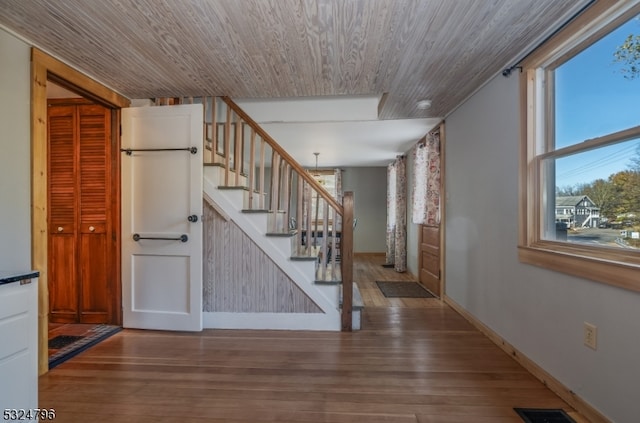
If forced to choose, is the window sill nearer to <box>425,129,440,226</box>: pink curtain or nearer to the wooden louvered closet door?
<box>425,129,440,226</box>: pink curtain

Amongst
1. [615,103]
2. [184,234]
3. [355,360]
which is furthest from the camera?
[184,234]

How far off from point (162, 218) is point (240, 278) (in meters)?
0.89

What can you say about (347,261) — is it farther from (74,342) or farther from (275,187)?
(74,342)

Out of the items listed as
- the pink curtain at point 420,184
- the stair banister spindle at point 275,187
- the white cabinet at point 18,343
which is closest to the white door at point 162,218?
the stair banister spindle at point 275,187

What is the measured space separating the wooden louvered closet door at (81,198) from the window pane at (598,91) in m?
3.58

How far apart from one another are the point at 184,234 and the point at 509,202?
2692mm

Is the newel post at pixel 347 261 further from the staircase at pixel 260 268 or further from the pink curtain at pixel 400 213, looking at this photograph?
the pink curtain at pixel 400 213

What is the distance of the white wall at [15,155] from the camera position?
1.72 metres

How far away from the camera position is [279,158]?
9.19 ft

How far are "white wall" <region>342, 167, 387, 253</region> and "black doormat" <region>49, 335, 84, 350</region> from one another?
548cm

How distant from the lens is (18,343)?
4.51ft

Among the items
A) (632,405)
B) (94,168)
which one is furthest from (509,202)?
(94,168)

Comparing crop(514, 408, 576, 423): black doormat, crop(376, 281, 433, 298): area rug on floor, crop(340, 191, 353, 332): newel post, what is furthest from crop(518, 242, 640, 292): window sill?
crop(376, 281, 433, 298): area rug on floor

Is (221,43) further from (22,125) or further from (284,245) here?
(284,245)
